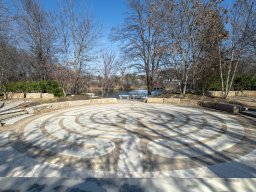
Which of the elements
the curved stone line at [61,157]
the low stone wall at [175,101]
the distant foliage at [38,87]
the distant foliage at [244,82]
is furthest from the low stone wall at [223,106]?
the distant foliage at [38,87]

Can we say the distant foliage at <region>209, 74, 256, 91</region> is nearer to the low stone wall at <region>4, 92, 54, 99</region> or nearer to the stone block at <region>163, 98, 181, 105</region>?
the stone block at <region>163, 98, 181, 105</region>

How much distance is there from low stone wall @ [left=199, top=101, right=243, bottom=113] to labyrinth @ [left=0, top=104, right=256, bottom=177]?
6.84 feet

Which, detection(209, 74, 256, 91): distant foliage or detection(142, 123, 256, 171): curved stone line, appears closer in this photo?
detection(142, 123, 256, 171): curved stone line

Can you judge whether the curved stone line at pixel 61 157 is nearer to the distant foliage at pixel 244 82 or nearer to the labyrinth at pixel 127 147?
the labyrinth at pixel 127 147

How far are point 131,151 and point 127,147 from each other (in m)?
0.23

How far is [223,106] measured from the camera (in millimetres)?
8648

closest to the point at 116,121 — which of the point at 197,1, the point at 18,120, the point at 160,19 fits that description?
the point at 18,120

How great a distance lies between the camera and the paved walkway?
2877 mm

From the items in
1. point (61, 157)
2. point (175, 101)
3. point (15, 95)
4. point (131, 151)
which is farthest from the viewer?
point (15, 95)

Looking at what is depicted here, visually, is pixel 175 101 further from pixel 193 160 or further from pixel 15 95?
pixel 15 95

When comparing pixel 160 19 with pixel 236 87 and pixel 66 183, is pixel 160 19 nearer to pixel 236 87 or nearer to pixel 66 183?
pixel 236 87

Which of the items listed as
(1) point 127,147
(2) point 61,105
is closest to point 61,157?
(1) point 127,147

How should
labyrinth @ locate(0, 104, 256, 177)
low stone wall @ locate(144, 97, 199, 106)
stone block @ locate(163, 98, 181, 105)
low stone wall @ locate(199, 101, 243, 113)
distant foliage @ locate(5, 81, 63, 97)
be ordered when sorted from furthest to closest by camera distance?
distant foliage @ locate(5, 81, 63, 97)
stone block @ locate(163, 98, 181, 105)
low stone wall @ locate(144, 97, 199, 106)
low stone wall @ locate(199, 101, 243, 113)
labyrinth @ locate(0, 104, 256, 177)

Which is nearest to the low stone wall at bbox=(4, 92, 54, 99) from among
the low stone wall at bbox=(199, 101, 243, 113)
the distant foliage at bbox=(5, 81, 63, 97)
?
the distant foliage at bbox=(5, 81, 63, 97)
